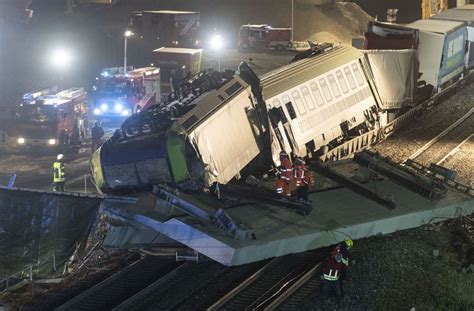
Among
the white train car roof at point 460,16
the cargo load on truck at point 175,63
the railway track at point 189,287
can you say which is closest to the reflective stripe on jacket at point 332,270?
the railway track at point 189,287

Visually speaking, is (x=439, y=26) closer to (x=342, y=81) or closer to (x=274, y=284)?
(x=342, y=81)

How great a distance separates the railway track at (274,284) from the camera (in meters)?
9.70

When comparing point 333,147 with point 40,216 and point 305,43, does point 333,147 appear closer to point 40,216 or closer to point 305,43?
point 40,216

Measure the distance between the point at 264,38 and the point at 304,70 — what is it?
2378 centimetres

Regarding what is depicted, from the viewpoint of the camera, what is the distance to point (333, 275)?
9.53 metres

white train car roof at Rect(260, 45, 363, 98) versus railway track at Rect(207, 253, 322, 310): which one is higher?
white train car roof at Rect(260, 45, 363, 98)

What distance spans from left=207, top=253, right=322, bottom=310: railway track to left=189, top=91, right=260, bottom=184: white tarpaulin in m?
2.35

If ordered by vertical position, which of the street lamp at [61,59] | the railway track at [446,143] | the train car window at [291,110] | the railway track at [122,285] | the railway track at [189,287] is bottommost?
the street lamp at [61,59]

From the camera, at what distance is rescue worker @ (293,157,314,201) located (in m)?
12.0

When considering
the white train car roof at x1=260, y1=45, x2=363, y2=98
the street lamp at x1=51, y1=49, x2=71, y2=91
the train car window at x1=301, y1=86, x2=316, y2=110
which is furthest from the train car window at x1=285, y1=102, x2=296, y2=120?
the street lamp at x1=51, y1=49, x2=71, y2=91

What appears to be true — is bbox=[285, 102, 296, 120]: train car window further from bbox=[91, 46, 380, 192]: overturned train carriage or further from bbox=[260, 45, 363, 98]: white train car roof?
bbox=[260, 45, 363, 98]: white train car roof

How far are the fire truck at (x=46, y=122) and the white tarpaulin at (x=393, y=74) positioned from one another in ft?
37.4

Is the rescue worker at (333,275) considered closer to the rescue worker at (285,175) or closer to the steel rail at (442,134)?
the rescue worker at (285,175)

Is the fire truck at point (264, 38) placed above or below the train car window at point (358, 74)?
below
